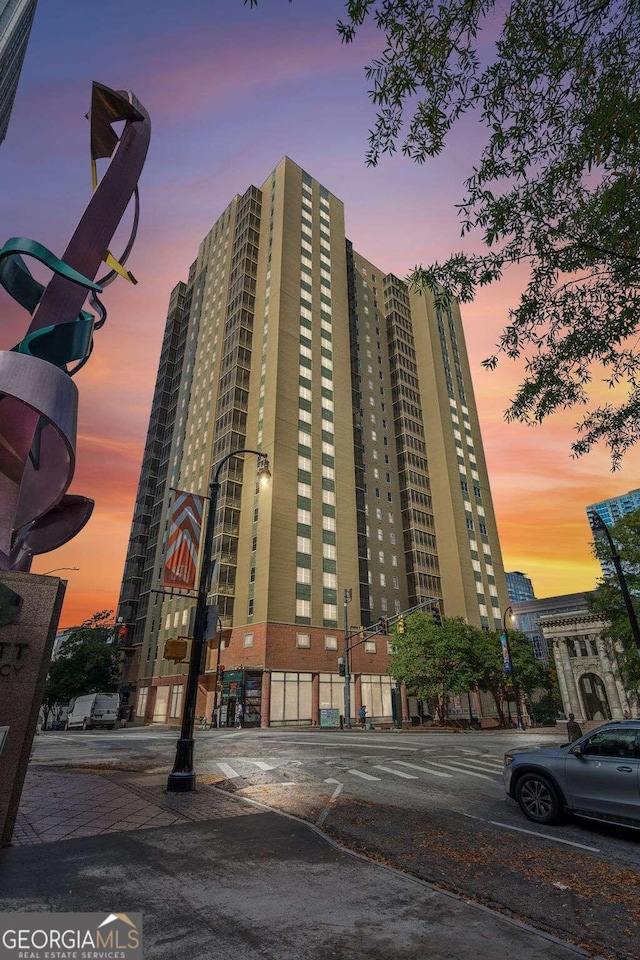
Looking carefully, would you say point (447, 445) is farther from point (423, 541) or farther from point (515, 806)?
point (515, 806)

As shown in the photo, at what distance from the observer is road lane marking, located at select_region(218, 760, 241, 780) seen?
12.0 meters

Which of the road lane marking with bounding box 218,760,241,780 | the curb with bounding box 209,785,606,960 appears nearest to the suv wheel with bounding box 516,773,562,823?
the curb with bounding box 209,785,606,960

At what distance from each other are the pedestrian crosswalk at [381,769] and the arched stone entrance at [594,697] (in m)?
48.8

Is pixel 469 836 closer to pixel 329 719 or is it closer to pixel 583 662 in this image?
pixel 329 719

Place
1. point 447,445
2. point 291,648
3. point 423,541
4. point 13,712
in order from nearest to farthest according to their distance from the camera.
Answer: point 13,712 → point 291,648 → point 423,541 → point 447,445

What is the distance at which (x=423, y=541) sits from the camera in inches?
2625

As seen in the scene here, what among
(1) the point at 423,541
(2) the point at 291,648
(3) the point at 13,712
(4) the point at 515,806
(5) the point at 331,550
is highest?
(1) the point at 423,541

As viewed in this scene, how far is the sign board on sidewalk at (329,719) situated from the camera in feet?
138

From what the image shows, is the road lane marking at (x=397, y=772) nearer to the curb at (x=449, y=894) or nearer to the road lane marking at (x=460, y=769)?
the road lane marking at (x=460, y=769)

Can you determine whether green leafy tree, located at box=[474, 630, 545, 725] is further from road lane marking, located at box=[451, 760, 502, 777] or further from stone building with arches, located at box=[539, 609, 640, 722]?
road lane marking, located at box=[451, 760, 502, 777]

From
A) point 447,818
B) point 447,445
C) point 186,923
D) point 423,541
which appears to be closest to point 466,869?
point 447,818

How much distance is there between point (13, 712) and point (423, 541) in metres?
63.3

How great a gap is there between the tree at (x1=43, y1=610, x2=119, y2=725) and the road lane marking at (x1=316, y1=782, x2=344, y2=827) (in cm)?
6004

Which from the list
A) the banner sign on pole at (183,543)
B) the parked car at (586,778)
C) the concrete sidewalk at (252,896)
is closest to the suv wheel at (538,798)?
the parked car at (586,778)
